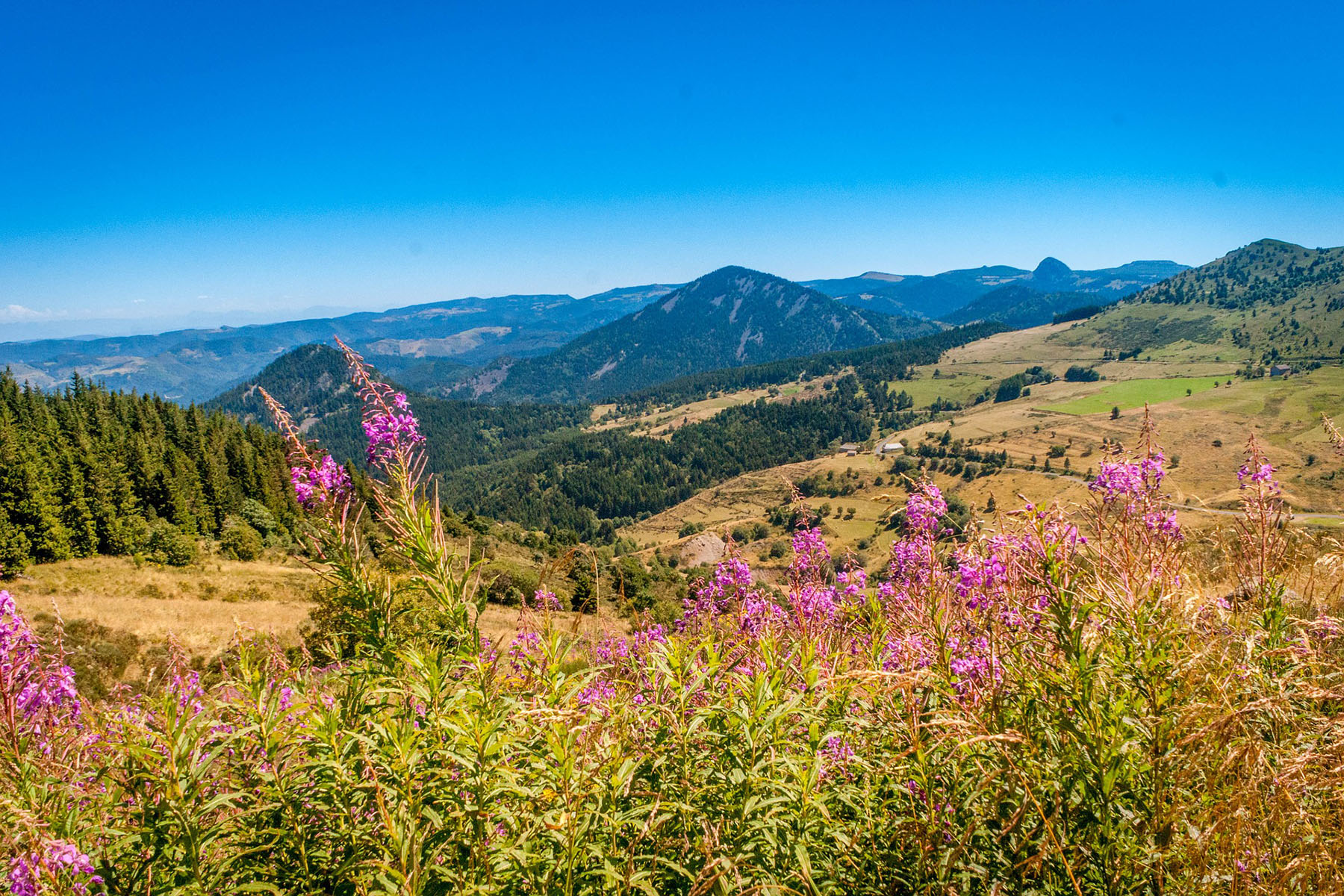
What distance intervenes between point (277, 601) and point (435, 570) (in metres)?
38.1

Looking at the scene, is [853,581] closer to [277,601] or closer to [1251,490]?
[1251,490]

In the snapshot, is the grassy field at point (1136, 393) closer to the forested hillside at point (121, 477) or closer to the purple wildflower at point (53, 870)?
the forested hillside at point (121, 477)

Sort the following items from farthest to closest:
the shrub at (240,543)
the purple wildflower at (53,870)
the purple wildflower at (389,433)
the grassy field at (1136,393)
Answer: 1. the grassy field at (1136,393)
2. the shrub at (240,543)
3. the purple wildflower at (389,433)
4. the purple wildflower at (53,870)

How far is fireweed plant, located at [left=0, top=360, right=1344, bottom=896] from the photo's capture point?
100 inches

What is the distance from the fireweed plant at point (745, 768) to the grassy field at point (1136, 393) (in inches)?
7580

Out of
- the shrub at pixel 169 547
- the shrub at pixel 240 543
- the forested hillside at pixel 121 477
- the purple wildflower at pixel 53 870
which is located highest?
the purple wildflower at pixel 53 870

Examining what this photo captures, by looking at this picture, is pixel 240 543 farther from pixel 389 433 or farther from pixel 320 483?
pixel 389 433

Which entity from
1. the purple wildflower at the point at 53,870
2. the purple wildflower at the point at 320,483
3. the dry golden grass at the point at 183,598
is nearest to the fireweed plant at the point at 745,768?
the purple wildflower at the point at 53,870

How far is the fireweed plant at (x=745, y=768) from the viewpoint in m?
2.55

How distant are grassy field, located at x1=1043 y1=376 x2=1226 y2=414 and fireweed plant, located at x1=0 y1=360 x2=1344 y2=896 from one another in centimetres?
19252

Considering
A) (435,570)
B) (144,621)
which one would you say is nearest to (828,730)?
(435,570)

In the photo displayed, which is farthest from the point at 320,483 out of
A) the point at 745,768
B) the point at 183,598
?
the point at 183,598

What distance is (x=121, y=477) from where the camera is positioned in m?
46.8

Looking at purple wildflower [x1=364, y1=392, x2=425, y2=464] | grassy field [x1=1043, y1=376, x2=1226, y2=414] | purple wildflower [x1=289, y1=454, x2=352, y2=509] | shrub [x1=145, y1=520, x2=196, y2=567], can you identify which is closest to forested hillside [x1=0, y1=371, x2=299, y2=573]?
shrub [x1=145, y1=520, x2=196, y2=567]
